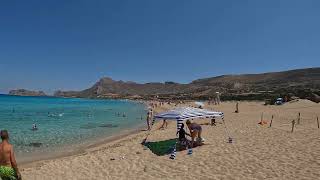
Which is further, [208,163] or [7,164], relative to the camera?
[208,163]

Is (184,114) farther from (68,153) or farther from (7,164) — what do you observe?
(7,164)

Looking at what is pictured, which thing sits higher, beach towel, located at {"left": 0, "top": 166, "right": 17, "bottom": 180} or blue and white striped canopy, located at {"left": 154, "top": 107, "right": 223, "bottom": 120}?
blue and white striped canopy, located at {"left": 154, "top": 107, "right": 223, "bottom": 120}

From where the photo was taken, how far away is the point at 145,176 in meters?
10.2

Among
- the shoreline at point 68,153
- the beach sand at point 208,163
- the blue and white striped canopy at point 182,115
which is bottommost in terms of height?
the shoreline at point 68,153

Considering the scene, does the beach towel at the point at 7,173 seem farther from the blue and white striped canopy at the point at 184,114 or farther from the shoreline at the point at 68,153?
the blue and white striped canopy at the point at 184,114

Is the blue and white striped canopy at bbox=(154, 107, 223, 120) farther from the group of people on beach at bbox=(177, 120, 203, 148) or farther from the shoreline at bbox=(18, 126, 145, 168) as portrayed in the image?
the shoreline at bbox=(18, 126, 145, 168)

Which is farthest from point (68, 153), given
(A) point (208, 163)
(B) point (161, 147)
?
(A) point (208, 163)

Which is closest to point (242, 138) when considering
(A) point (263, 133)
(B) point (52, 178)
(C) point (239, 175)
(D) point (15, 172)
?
(A) point (263, 133)

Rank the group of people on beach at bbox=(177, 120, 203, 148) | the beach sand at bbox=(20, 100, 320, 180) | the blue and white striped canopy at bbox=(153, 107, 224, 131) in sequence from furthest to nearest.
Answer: the group of people on beach at bbox=(177, 120, 203, 148)
the blue and white striped canopy at bbox=(153, 107, 224, 131)
the beach sand at bbox=(20, 100, 320, 180)

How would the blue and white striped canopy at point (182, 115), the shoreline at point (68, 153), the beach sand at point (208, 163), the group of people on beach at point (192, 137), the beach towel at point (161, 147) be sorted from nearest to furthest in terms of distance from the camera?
the beach sand at point (208, 163) < the beach towel at point (161, 147) < the blue and white striped canopy at point (182, 115) < the group of people on beach at point (192, 137) < the shoreline at point (68, 153)

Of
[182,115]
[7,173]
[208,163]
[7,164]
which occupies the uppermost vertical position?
[182,115]

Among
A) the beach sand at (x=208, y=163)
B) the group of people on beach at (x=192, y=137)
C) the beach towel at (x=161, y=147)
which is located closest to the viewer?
the beach sand at (x=208, y=163)

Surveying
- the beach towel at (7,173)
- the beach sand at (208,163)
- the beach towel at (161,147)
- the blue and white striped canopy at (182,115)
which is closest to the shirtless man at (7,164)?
the beach towel at (7,173)

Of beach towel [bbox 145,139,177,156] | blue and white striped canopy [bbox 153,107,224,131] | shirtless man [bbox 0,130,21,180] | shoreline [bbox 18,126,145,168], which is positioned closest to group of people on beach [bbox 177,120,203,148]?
blue and white striped canopy [bbox 153,107,224,131]
